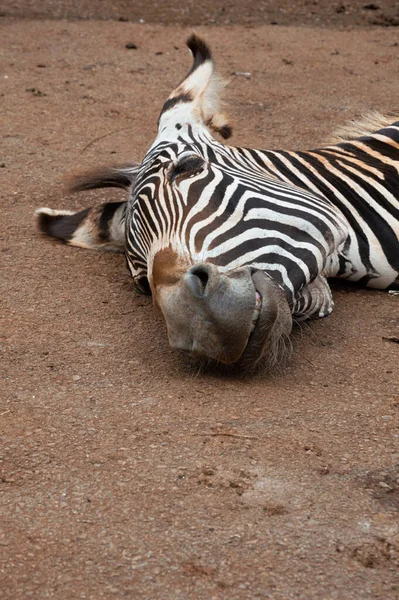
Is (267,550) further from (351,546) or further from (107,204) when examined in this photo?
(107,204)

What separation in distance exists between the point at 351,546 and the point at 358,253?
229 cm

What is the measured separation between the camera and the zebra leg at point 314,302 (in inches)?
178

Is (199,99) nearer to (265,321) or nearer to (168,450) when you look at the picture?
(265,321)

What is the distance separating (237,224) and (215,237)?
0.16m

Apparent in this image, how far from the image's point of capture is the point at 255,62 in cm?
1014

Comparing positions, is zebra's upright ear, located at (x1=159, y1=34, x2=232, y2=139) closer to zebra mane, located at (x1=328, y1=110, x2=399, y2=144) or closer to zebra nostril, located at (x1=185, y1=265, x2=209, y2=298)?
zebra mane, located at (x1=328, y1=110, x2=399, y2=144)

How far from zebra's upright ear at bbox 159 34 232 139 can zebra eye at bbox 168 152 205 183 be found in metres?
0.66

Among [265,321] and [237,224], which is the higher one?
[237,224]

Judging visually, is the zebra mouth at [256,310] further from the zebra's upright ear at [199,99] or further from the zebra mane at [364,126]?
the zebra mane at [364,126]

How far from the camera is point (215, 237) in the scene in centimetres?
412

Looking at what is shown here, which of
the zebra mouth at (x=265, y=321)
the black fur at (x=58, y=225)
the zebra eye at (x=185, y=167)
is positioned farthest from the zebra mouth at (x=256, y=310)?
the black fur at (x=58, y=225)

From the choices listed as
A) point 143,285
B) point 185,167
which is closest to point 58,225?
point 143,285

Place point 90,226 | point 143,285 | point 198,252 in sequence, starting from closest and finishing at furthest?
1. point 198,252
2. point 143,285
3. point 90,226

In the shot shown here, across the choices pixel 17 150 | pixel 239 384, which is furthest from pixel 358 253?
pixel 17 150
